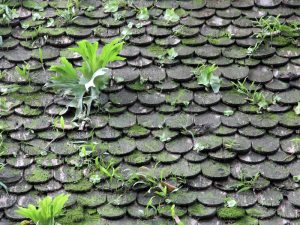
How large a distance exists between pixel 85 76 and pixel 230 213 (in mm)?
1441

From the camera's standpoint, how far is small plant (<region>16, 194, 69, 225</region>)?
4980 millimetres

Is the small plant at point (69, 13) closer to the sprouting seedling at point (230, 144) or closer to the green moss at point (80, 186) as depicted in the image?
the green moss at point (80, 186)

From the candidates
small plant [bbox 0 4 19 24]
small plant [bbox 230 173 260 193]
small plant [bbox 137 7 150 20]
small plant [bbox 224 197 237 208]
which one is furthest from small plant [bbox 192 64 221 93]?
small plant [bbox 0 4 19 24]

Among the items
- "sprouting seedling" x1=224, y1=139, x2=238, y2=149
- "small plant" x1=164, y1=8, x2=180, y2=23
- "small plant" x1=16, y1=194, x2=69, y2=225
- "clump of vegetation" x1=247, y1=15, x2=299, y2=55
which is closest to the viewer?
"small plant" x1=16, y1=194, x2=69, y2=225

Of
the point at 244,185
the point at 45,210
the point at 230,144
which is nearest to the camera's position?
the point at 45,210

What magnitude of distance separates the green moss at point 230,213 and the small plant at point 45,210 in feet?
3.20

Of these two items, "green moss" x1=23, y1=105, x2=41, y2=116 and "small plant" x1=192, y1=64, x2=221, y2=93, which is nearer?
"green moss" x1=23, y1=105, x2=41, y2=116

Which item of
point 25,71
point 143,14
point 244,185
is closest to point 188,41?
point 143,14

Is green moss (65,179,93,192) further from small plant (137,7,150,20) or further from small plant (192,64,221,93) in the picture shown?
small plant (137,7,150,20)

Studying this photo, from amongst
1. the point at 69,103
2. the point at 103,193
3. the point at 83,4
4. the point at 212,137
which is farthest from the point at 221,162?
the point at 83,4

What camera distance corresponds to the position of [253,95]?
19.0 feet

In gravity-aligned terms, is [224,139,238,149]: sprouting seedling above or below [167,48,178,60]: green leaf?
below

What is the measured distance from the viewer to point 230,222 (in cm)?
514

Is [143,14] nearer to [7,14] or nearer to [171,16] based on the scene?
[171,16]
